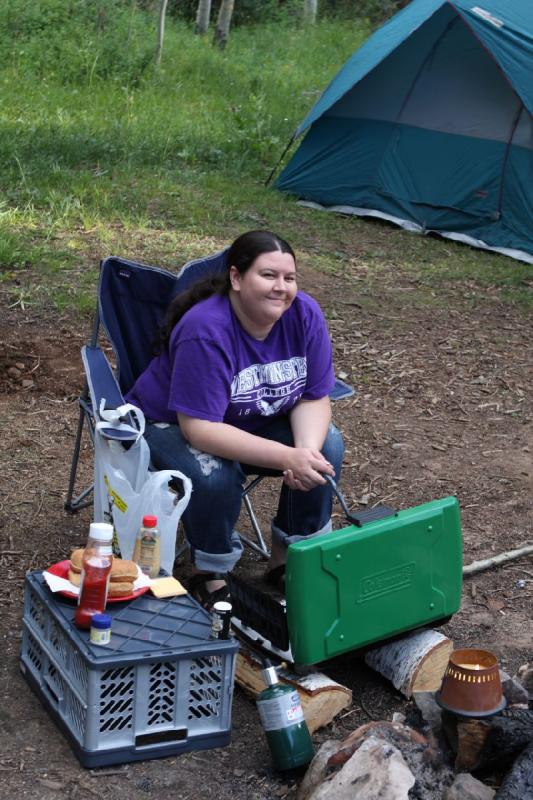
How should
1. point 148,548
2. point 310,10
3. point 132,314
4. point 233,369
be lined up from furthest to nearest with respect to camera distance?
point 310,10
point 132,314
point 233,369
point 148,548

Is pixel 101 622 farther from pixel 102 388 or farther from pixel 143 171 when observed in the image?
pixel 143 171

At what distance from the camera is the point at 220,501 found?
2.99 m

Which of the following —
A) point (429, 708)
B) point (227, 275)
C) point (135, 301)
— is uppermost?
point (227, 275)

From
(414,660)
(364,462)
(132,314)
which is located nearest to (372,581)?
(414,660)

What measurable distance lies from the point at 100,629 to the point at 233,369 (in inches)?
35.7

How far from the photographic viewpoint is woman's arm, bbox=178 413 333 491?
2.96 meters

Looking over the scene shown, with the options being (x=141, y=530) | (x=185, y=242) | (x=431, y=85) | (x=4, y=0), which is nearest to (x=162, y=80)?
(x=4, y=0)

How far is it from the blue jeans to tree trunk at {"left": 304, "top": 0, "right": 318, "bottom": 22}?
15.9 metres

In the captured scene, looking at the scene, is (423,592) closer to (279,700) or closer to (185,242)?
(279,700)

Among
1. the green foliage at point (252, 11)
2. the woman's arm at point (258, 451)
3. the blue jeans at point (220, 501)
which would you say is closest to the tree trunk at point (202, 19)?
the green foliage at point (252, 11)

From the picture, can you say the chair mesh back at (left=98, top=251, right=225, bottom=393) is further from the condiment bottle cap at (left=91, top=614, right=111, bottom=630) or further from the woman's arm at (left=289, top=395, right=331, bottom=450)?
the condiment bottle cap at (left=91, top=614, right=111, bottom=630)

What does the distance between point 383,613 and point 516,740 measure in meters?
0.46

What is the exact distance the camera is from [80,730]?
250 cm

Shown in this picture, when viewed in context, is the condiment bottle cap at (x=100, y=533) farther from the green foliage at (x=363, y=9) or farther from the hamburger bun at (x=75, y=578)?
the green foliage at (x=363, y=9)
